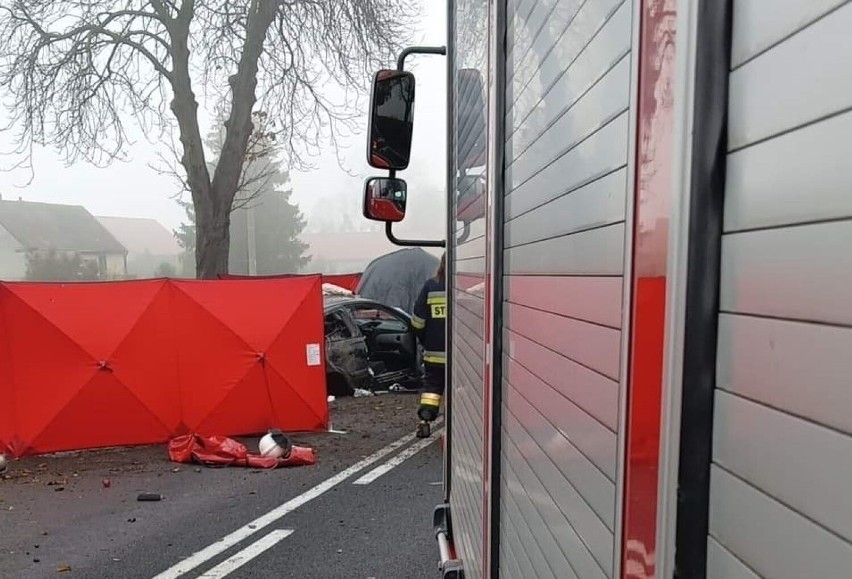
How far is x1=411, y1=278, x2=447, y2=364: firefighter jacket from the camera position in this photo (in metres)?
6.36

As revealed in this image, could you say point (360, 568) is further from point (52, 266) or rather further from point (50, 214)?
point (50, 214)

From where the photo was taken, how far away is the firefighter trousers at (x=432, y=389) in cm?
641

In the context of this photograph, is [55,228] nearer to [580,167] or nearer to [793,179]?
[580,167]

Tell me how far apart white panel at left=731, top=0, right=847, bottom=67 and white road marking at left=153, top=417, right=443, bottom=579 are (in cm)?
442

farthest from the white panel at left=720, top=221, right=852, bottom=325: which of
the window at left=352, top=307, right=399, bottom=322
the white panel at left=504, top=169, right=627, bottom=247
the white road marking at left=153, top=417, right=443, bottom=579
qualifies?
the window at left=352, top=307, right=399, bottom=322

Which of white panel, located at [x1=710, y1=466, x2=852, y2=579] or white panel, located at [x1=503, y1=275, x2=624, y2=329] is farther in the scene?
white panel, located at [x1=503, y1=275, x2=624, y2=329]

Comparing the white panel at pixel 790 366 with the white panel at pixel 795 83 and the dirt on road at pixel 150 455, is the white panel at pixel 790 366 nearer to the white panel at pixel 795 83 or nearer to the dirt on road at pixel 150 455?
the white panel at pixel 795 83

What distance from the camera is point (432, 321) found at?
6484mm

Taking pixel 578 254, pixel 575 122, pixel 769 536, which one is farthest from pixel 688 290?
pixel 575 122

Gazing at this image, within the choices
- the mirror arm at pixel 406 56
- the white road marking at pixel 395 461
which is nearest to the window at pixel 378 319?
the white road marking at pixel 395 461

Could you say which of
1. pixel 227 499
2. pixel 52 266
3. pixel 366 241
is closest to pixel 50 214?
pixel 52 266

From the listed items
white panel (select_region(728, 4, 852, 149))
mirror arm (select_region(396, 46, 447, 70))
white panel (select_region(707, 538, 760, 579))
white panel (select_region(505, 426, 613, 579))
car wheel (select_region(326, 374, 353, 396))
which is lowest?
car wheel (select_region(326, 374, 353, 396))

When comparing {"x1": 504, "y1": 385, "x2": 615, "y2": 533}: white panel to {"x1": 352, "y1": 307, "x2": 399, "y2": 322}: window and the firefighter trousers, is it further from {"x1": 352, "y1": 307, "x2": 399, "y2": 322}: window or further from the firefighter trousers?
{"x1": 352, "y1": 307, "x2": 399, "y2": 322}: window

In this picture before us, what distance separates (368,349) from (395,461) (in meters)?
3.58
